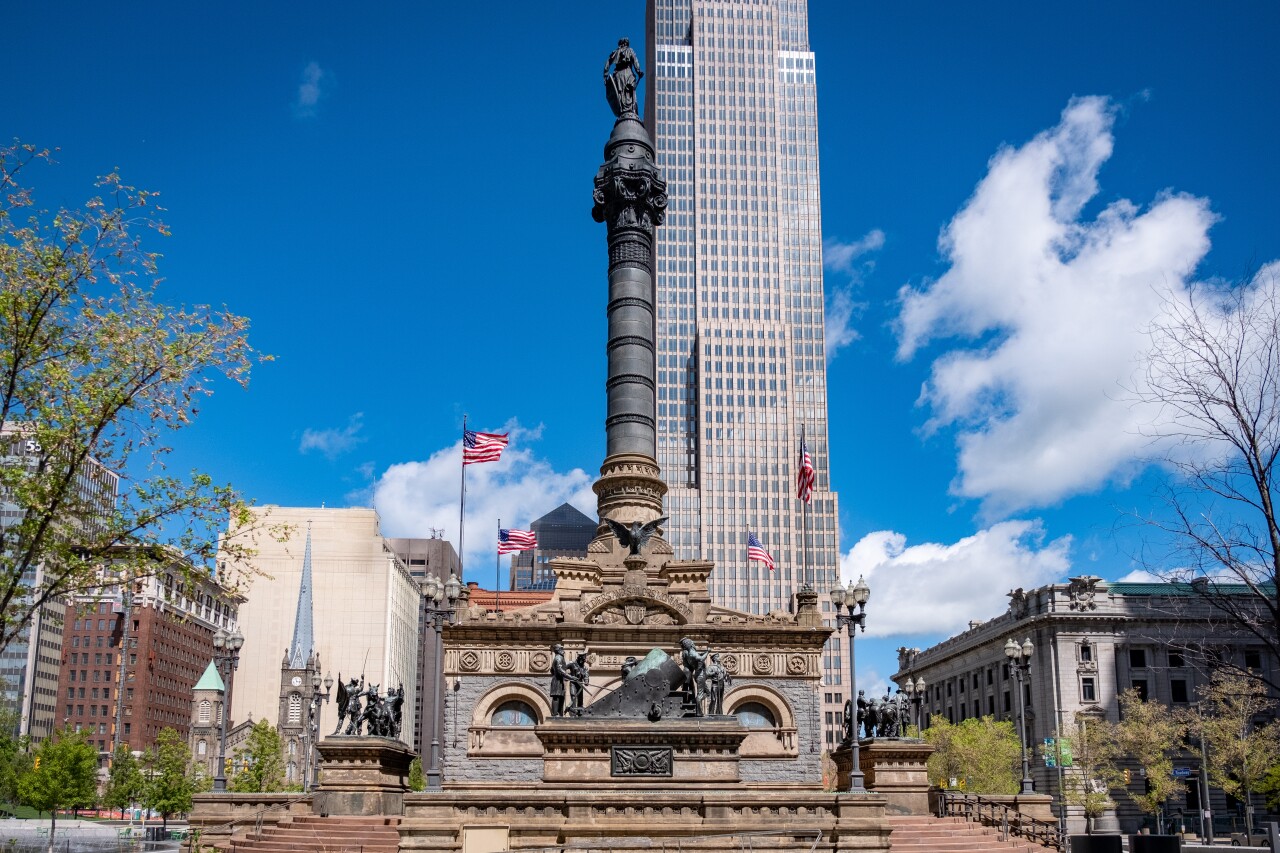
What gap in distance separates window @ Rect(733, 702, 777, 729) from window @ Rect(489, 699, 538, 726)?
315 inches

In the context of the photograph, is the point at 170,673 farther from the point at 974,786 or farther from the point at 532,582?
the point at 974,786

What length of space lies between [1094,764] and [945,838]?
143ft

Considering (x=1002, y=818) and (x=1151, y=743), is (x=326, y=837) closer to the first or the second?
(x=1002, y=818)

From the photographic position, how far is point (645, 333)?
55406 mm

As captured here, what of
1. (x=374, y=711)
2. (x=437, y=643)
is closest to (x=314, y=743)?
(x=374, y=711)

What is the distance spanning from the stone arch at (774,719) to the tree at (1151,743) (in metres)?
32.1

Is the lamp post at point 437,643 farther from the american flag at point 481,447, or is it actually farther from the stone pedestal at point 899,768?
the stone pedestal at point 899,768

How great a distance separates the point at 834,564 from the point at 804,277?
117 ft

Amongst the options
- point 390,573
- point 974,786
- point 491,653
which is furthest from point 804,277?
point 491,653

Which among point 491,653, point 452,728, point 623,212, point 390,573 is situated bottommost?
point 452,728

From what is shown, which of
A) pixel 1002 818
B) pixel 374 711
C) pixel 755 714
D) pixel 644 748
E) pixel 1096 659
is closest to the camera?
pixel 644 748

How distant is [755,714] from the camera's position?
1732 inches

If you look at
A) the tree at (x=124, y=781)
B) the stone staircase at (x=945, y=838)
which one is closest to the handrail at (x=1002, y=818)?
the stone staircase at (x=945, y=838)

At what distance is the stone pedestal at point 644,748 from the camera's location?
31016 millimetres
